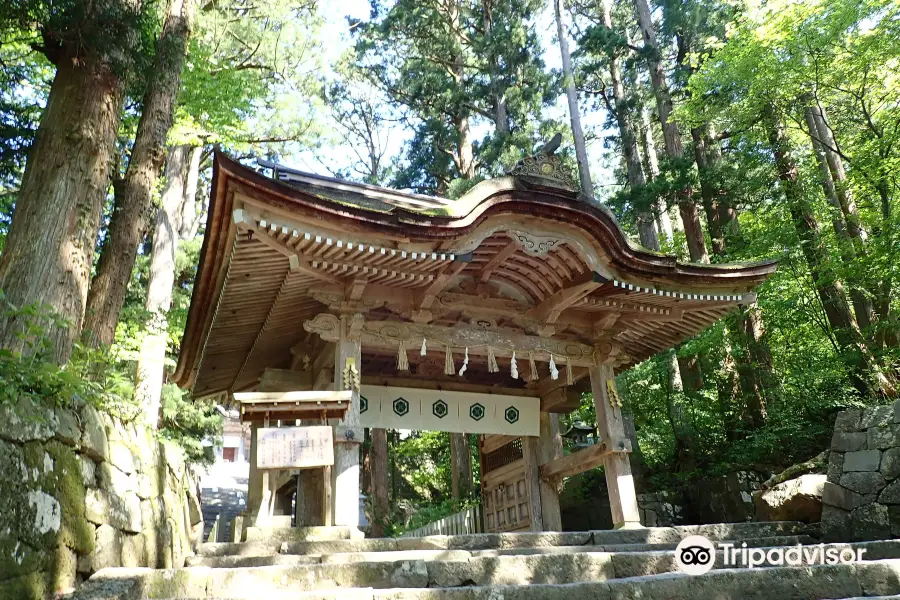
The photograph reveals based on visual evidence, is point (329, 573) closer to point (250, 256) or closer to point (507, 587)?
point (507, 587)

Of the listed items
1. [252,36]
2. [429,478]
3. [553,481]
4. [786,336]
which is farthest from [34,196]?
[429,478]

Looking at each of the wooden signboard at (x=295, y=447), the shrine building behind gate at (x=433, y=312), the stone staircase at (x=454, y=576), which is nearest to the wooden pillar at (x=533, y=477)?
the shrine building behind gate at (x=433, y=312)

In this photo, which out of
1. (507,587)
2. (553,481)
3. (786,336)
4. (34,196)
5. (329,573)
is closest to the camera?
(507,587)

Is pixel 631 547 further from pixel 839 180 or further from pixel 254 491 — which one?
pixel 839 180

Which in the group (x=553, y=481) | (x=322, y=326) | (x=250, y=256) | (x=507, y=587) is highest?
(x=250, y=256)

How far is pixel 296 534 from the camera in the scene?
5.55 metres

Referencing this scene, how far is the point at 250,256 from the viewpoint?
617cm

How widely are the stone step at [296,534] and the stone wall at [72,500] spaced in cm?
75

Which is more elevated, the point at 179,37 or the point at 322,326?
the point at 179,37

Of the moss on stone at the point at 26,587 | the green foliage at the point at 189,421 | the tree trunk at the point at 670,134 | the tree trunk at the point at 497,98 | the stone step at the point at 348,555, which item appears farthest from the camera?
the tree trunk at the point at 497,98

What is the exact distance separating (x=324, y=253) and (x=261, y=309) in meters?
1.69

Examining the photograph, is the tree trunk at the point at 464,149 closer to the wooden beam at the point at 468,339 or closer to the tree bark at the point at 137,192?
the wooden beam at the point at 468,339

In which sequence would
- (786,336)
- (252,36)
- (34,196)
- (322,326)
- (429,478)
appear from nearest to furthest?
(34,196) → (322,326) → (786,336) → (252,36) → (429,478)

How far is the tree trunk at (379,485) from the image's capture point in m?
15.0
